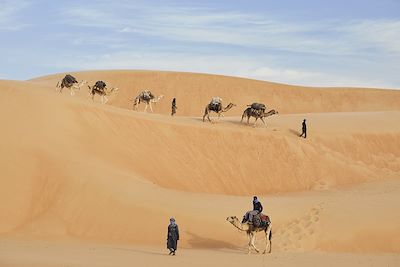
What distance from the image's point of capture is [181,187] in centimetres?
2995

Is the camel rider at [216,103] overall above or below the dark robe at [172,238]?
above

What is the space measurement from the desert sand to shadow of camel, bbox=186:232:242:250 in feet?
0.17

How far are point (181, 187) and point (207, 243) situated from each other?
24.7ft

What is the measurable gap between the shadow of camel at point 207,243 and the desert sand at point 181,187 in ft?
0.17

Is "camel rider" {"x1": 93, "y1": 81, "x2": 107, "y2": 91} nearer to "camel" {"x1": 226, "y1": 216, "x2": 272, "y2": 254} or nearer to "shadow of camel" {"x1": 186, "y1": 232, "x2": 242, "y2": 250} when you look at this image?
"shadow of camel" {"x1": 186, "y1": 232, "x2": 242, "y2": 250}

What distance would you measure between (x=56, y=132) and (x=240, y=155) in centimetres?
1036

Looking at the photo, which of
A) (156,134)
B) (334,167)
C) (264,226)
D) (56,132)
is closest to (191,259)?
(264,226)

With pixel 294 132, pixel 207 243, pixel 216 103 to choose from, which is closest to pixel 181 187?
pixel 207 243

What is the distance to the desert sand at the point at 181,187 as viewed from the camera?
21234 mm

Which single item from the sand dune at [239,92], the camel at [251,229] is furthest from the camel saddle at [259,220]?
the sand dune at [239,92]

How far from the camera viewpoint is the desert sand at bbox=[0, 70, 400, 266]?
69.7 ft

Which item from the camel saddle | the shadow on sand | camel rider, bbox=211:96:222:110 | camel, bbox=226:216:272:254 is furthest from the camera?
the shadow on sand

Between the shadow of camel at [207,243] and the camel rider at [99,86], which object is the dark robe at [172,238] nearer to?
the shadow of camel at [207,243]

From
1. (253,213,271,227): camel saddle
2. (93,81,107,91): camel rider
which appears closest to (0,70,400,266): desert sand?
(253,213,271,227): camel saddle
